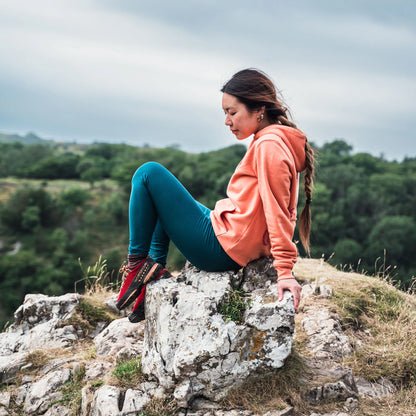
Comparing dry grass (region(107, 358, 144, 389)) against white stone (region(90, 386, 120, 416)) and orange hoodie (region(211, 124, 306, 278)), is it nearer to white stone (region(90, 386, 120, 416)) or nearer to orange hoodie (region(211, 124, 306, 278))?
white stone (region(90, 386, 120, 416))

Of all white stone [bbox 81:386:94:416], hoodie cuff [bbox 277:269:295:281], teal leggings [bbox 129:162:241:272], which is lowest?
white stone [bbox 81:386:94:416]

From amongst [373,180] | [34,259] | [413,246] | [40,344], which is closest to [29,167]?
[34,259]

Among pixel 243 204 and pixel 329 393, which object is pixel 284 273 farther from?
pixel 329 393

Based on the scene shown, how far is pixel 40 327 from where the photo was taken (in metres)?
5.01

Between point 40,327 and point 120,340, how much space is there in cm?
112

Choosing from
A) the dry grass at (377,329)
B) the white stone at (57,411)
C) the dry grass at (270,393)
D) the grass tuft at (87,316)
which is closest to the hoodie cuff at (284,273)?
the dry grass at (270,393)

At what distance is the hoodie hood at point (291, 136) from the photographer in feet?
11.3

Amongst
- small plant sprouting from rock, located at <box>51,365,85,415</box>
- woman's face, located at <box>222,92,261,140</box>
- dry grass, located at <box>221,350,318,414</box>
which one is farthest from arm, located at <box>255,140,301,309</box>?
small plant sprouting from rock, located at <box>51,365,85,415</box>

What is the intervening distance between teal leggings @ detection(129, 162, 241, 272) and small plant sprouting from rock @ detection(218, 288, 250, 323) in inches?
12.0

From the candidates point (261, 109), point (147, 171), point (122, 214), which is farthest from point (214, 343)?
point (122, 214)

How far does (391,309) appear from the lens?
5.05 meters

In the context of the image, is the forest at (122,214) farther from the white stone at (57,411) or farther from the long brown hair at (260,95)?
the white stone at (57,411)

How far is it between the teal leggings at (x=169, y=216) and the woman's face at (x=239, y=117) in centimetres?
69

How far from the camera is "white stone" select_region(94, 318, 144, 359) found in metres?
4.23
